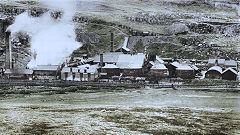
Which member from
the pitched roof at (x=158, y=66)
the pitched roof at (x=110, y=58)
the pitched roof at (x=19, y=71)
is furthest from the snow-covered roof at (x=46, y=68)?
the pitched roof at (x=158, y=66)

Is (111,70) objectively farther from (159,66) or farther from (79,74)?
(159,66)

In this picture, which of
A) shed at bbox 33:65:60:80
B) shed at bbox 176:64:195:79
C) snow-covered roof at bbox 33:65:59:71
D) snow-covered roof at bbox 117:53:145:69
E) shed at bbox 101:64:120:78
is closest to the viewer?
shed at bbox 33:65:60:80

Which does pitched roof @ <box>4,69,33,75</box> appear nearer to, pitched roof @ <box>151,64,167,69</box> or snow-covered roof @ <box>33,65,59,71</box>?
snow-covered roof @ <box>33,65,59,71</box>

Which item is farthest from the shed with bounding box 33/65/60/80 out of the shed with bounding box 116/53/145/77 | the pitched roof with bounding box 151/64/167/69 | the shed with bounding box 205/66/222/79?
the shed with bounding box 205/66/222/79

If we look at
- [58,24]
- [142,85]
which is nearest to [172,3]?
[58,24]

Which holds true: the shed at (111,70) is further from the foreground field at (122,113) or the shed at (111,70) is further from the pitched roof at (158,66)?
the foreground field at (122,113)

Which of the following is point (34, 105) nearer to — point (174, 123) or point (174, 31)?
point (174, 123)

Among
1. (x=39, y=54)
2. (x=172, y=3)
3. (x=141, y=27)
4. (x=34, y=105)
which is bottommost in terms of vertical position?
(x=34, y=105)
